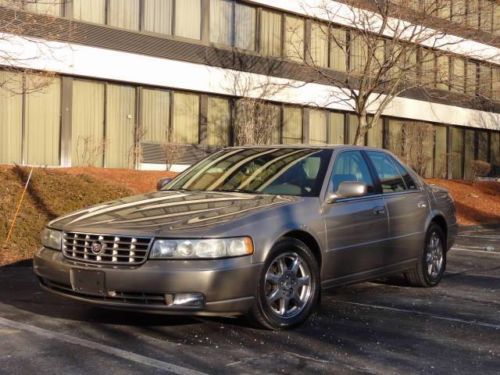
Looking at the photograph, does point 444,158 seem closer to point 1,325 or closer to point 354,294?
point 354,294

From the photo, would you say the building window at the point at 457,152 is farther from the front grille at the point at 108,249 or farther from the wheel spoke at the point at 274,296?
the front grille at the point at 108,249

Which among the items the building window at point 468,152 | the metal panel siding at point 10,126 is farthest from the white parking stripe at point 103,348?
the building window at point 468,152

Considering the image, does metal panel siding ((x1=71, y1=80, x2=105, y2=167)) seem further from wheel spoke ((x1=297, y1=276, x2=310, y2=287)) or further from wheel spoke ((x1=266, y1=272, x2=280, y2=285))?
wheel spoke ((x1=266, y1=272, x2=280, y2=285))

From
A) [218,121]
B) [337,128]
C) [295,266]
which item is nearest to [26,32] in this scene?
[295,266]

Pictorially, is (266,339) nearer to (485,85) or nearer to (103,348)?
(103,348)

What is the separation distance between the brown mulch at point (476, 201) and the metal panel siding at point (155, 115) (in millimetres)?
8967

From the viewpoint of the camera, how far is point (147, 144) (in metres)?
20.2

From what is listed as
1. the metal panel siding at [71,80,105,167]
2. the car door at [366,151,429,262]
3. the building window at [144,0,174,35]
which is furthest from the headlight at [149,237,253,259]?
the building window at [144,0,174,35]

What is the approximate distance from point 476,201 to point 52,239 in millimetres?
17517

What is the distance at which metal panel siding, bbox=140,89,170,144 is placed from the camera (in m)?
20.3

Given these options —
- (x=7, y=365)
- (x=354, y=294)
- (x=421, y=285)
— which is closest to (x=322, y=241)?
(x=354, y=294)

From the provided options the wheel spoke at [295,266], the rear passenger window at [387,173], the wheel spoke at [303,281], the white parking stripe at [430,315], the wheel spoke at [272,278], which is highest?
the rear passenger window at [387,173]

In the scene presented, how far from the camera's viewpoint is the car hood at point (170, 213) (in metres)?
5.10

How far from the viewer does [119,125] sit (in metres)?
19.7
